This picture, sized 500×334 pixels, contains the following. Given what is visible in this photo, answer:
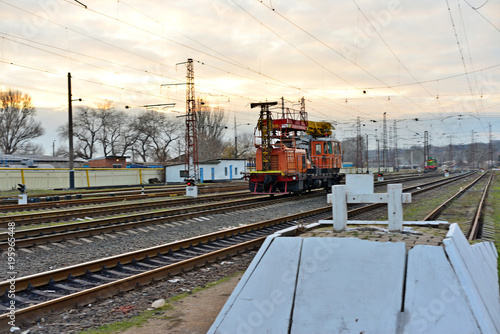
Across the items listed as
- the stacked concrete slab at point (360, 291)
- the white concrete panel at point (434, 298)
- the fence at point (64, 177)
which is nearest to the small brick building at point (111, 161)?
the fence at point (64, 177)

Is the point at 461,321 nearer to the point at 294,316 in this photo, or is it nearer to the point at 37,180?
the point at 294,316

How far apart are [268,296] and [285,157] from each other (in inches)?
673

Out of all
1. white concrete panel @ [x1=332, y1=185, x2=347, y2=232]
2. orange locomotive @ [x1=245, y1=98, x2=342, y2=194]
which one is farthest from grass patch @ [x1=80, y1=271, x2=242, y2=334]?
orange locomotive @ [x1=245, y1=98, x2=342, y2=194]

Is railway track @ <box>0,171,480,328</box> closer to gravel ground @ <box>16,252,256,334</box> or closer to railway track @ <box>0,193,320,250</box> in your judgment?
gravel ground @ <box>16,252,256,334</box>

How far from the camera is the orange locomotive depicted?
2123 centimetres

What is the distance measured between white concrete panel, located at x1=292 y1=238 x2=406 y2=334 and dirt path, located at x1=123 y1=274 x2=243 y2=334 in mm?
1413

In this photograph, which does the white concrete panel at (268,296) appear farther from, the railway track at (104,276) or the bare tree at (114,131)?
the bare tree at (114,131)

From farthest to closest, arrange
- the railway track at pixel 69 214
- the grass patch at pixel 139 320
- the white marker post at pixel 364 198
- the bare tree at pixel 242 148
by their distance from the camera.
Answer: the bare tree at pixel 242 148 < the railway track at pixel 69 214 < the white marker post at pixel 364 198 < the grass patch at pixel 139 320

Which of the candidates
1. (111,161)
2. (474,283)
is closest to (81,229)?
(474,283)

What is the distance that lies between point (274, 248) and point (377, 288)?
114 cm

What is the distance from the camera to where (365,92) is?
3666cm

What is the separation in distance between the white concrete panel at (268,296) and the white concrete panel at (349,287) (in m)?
0.11

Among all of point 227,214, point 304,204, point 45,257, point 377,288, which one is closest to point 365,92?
point 304,204

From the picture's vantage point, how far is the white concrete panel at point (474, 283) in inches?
139
